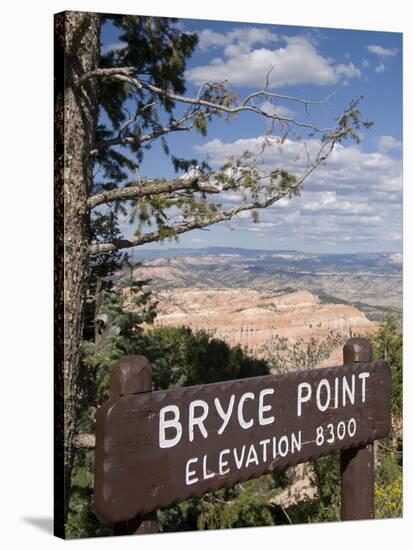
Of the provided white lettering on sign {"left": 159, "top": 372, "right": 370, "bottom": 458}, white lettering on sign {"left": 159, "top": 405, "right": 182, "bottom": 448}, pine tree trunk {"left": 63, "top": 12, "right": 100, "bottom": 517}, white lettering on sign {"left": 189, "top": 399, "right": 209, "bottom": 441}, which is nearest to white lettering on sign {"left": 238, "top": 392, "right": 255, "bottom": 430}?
white lettering on sign {"left": 159, "top": 372, "right": 370, "bottom": 458}

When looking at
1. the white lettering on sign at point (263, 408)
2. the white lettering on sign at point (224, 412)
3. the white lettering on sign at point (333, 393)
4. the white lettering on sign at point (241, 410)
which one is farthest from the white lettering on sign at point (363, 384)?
the white lettering on sign at point (224, 412)

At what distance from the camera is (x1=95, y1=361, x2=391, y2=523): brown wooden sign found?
2.93 meters

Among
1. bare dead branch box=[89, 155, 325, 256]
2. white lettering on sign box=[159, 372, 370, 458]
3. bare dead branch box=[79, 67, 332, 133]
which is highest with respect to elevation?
bare dead branch box=[79, 67, 332, 133]

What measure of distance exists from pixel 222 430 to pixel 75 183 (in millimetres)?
1613

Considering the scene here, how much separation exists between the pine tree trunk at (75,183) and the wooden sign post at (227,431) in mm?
1244

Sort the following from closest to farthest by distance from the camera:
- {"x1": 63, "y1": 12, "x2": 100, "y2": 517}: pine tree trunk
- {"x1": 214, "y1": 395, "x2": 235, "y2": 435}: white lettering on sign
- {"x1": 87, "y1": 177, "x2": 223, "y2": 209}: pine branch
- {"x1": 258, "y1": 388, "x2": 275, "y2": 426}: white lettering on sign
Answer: {"x1": 214, "y1": 395, "x2": 235, "y2": 435}: white lettering on sign < {"x1": 258, "y1": 388, "x2": 275, "y2": 426}: white lettering on sign < {"x1": 63, "y1": 12, "x2": 100, "y2": 517}: pine tree trunk < {"x1": 87, "y1": 177, "x2": 223, "y2": 209}: pine branch

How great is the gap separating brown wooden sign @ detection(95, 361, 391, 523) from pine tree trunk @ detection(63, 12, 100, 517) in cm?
124

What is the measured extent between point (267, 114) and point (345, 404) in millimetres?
1887

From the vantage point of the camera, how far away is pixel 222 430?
321cm

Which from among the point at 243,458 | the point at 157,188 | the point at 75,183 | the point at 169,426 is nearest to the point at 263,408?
the point at 243,458

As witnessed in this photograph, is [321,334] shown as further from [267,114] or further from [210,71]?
[210,71]

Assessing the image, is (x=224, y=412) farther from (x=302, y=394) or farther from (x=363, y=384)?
(x=363, y=384)

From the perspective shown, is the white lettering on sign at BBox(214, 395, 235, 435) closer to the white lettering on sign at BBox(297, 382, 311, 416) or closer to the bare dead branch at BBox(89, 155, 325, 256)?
the white lettering on sign at BBox(297, 382, 311, 416)

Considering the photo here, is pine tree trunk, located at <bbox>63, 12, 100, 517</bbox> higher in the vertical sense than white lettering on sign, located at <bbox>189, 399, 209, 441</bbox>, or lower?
higher
